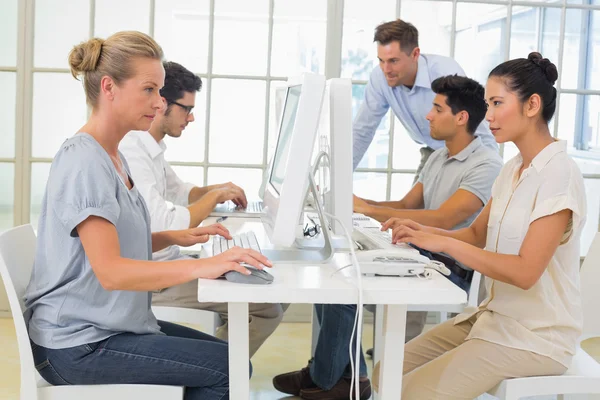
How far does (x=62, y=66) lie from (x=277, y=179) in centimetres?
231

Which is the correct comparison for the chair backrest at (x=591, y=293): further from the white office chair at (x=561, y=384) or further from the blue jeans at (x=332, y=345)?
the blue jeans at (x=332, y=345)

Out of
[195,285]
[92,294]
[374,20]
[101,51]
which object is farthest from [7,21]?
[92,294]

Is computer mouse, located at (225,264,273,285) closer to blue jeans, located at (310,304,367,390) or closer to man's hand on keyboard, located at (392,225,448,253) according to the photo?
man's hand on keyboard, located at (392,225,448,253)

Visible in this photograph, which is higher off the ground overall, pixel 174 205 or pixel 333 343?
pixel 174 205

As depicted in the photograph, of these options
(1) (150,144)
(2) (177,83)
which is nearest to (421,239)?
(1) (150,144)

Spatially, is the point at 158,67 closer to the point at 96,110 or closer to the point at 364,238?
the point at 96,110

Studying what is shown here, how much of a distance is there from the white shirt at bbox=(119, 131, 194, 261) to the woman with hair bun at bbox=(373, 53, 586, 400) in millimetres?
823

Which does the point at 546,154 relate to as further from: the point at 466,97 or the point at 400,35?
the point at 400,35

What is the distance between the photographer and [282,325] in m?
4.05

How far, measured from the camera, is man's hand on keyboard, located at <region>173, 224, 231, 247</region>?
2.14 metres

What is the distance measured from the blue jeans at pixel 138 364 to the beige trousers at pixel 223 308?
796 mm

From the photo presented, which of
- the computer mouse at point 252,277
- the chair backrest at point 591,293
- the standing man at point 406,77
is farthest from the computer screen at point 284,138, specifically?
the standing man at point 406,77

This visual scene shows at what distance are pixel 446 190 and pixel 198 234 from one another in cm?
117

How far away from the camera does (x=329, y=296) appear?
156 cm
